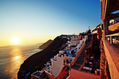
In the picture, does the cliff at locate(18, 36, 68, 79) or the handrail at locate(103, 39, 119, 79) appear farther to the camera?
the cliff at locate(18, 36, 68, 79)

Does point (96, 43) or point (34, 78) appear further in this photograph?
point (34, 78)

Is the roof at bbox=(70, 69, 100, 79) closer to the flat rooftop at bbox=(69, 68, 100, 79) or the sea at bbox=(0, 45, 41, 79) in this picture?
the flat rooftop at bbox=(69, 68, 100, 79)

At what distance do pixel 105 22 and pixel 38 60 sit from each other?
1190 inches

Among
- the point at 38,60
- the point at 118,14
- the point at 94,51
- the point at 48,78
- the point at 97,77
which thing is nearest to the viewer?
the point at 118,14

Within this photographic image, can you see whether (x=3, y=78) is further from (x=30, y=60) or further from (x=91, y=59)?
(x=91, y=59)

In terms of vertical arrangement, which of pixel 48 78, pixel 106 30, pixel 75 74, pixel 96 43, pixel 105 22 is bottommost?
pixel 48 78

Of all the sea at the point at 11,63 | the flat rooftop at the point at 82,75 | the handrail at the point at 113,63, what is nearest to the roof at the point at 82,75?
the flat rooftop at the point at 82,75

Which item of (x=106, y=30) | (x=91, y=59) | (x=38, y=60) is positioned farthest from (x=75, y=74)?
(x=38, y=60)

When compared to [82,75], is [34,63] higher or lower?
lower

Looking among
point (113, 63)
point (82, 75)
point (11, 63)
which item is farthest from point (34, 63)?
point (113, 63)

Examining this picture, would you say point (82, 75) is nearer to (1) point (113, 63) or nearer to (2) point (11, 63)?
(1) point (113, 63)

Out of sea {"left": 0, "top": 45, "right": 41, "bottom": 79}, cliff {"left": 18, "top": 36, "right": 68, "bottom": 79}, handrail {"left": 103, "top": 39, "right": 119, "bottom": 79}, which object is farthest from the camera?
sea {"left": 0, "top": 45, "right": 41, "bottom": 79}

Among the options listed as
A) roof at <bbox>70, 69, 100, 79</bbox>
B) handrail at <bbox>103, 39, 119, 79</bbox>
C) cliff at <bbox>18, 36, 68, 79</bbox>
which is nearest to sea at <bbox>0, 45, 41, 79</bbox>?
cliff at <bbox>18, 36, 68, 79</bbox>

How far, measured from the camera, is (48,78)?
10.3 metres
